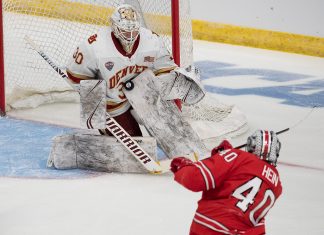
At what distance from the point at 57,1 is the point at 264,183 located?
4347 mm

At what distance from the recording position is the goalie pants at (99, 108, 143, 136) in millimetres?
5465

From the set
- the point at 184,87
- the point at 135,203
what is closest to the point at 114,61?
the point at 184,87

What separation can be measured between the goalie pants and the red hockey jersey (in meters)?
2.01

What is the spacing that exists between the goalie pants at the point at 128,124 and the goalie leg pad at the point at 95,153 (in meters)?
0.11

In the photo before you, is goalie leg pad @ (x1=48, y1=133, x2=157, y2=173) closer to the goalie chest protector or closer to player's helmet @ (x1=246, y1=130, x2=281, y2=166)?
the goalie chest protector

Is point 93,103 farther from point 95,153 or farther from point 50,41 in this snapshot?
point 50,41

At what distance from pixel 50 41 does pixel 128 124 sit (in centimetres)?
144

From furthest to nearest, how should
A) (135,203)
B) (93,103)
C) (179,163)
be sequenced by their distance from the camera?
(93,103) → (135,203) → (179,163)

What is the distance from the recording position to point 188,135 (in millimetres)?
5586

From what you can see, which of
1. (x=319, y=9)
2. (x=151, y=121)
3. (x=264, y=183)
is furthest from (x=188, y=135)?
(x=319, y=9)

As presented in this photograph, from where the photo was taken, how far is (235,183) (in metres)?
3.43

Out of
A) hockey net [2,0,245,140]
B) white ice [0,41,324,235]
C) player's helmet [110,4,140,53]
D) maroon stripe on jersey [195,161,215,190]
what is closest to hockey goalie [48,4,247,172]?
player's helmet [110,4,140,53]

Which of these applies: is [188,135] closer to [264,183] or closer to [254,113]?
[254,113]

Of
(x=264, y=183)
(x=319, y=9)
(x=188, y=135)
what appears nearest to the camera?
(x=264, y=183)
